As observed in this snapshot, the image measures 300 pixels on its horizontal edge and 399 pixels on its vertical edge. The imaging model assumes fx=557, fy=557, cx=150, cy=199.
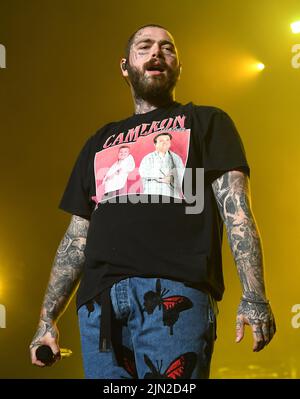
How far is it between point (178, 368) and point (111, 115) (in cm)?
185

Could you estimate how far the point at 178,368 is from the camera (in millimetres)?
906

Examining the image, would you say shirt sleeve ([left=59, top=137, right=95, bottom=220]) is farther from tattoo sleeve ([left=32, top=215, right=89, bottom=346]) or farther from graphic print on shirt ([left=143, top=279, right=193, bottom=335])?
graphic print on shirt ([left=143, top=279, right=193, bottom=335])

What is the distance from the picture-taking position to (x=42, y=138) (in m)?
2.49

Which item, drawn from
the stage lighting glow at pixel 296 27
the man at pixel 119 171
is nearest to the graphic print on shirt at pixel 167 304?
the man at pixel 119 171

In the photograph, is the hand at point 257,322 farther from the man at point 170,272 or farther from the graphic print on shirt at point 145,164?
the graphic print on shirt at point 145,164

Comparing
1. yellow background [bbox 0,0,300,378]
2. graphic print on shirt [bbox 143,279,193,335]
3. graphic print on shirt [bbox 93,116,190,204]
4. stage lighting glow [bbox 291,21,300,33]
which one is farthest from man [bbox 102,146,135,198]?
stage lighting glow [bbox 291,21,300,33]

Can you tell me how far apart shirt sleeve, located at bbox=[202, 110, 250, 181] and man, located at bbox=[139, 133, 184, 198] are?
56mm

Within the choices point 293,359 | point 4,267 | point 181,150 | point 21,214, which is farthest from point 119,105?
point 181,150

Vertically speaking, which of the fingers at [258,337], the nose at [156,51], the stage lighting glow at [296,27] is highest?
the stage lighting glow at [296,27]

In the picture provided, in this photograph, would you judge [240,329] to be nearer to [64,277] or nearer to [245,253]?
[245,253]

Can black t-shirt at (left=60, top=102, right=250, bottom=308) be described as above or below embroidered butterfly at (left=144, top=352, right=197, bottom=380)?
above

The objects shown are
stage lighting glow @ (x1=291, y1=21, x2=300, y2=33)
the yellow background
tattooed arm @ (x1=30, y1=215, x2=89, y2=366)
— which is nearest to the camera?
tattooed arm @ (x1=30, y1=215, x2=89, y2=366)

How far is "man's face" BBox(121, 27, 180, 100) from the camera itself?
1229mm

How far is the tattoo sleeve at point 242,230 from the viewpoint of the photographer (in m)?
0.96
